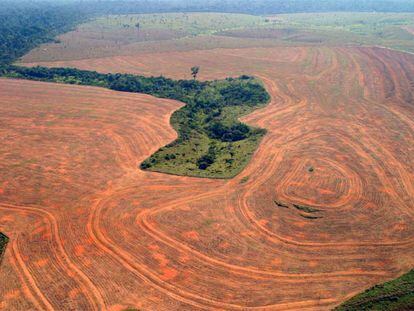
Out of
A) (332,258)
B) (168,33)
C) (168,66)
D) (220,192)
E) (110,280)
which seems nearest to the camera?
(110,280)

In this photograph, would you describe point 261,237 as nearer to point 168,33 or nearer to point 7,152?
point 7,152

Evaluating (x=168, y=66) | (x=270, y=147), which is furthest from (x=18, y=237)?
(x=168, y=66)

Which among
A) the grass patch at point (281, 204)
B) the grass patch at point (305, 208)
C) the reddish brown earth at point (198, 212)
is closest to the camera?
the reddish brown earth at point (198, 212)

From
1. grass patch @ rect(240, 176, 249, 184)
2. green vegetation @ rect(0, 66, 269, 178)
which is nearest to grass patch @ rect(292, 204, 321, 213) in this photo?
grass patch @ rect(240, 176, 249, 184)

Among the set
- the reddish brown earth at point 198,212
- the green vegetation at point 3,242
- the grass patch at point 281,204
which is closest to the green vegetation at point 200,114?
the reddish brown earth at point 198,212

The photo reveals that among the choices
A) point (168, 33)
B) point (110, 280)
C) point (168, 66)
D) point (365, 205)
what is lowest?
point (110, 280)

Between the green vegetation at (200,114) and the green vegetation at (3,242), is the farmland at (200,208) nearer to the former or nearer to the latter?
the green vegetation at (3,242)

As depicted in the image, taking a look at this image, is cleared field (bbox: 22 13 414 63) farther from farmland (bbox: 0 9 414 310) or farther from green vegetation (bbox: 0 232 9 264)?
green vegetation (bbox: 0 232 9 264)
